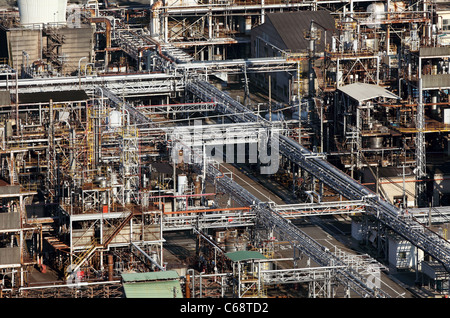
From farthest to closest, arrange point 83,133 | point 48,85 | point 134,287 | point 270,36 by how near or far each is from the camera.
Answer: point 270,36 → point 48,85 → point 83,133 → point 134,287

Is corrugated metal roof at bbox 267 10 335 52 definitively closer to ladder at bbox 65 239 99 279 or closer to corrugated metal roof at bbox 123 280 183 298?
ladder at bbox 65 239 99 279

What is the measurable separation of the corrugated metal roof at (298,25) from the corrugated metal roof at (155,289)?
49539 millimetres

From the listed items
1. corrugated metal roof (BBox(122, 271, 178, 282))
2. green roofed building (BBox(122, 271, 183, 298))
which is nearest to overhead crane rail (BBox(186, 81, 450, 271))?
corrugated metal roof (BBox(122, 271, 178, 282))

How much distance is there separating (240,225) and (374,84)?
24.0 m

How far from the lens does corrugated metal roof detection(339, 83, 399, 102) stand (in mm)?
96625

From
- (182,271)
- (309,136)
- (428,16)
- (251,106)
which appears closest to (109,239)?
(182,271)

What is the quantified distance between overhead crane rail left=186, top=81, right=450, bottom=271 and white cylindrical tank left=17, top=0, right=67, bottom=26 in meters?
16.8

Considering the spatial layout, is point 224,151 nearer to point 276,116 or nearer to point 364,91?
point 276,116

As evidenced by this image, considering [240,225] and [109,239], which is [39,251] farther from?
[240,225]

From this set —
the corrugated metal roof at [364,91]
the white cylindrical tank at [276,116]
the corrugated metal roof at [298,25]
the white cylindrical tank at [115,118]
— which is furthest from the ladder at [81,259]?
the corrugated metal roof at [298,25]

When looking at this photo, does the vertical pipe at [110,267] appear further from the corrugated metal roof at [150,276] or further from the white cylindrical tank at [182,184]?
the white cylindrical tank at [182,184]

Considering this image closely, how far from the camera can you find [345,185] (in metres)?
87.8

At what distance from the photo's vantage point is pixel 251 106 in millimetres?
111188

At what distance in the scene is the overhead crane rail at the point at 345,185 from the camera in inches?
3088
